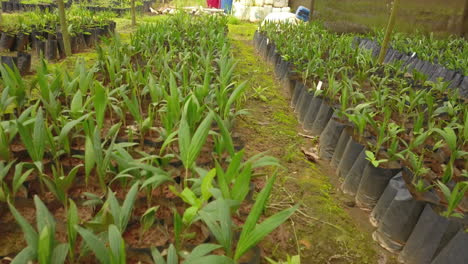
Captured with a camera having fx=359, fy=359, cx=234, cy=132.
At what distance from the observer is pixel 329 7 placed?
7277mm

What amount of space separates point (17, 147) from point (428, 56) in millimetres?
4533

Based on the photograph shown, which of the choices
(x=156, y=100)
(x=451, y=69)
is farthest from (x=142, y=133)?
(x=451, y=69)

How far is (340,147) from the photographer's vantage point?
2.25m

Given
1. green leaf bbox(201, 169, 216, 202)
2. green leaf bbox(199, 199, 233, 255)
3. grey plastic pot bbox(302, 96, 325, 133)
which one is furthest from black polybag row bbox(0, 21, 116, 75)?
green leaf bbox(199, 199, 233, 255)

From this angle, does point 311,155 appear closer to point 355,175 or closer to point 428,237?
point 355,175

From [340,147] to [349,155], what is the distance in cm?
15

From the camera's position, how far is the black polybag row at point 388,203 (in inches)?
54.7

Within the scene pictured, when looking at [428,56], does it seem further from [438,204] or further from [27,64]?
[27,64]

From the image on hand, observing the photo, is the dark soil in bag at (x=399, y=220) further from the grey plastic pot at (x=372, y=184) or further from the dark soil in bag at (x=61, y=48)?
the dark soil in bag at (x=61, y=48)

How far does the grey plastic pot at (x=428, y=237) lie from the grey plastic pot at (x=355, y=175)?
0.47 m

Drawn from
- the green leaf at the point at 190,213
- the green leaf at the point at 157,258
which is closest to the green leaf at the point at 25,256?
the green leaf at the point at 157,258

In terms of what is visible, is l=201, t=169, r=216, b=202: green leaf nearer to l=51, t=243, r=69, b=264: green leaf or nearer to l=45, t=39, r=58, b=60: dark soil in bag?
l=51, t=243, r=69, b=264: green leaf

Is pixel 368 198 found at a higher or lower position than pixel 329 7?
lower

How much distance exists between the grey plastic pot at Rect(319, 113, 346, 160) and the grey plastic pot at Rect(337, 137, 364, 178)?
6.9 inches
